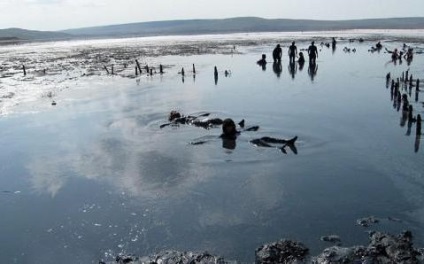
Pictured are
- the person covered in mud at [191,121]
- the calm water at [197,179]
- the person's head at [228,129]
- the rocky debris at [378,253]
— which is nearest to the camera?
→ the rocky debris at [378,253]

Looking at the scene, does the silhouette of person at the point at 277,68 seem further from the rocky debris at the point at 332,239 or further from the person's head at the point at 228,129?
the rocky debris at the point at 332,239

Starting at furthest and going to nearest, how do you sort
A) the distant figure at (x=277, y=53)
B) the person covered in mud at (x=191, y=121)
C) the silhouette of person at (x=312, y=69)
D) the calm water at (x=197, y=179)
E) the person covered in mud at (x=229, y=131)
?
1. the distant figure at (x=277, y=53)
2. the silhouette of person at (x=312, y=69)
3. the person covered in mud at (x=191, y=121)
4. the person covered in mud at (x=229, y=131)
5. the calm water at (x=197, y=179)

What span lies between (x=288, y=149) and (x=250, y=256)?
9.29 m

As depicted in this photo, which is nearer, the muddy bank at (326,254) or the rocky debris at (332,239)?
the muddy bank at (326,254)

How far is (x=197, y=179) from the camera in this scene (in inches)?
675

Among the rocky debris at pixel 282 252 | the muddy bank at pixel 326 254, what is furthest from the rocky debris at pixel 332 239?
the rocky debris at pixel 282 252

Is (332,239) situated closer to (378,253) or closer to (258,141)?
(378,253)

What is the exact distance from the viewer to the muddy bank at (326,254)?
10695 mm

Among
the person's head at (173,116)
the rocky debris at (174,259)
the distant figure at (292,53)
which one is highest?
the distant figure at (292,53)

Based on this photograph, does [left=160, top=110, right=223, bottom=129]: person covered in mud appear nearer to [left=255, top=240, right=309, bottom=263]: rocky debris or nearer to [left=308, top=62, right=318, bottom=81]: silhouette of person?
[left=255, top=240, right=309, bottom=263]: rocky debris

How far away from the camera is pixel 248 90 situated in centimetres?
3662

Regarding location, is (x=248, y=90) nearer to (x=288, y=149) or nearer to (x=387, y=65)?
(x=288, y=149)

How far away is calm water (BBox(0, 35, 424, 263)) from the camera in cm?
1281

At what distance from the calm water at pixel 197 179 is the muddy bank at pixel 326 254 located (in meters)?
0.49
